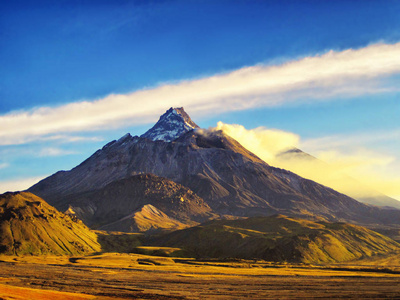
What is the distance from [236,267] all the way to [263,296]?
69.4 m

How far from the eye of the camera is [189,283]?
10794cm

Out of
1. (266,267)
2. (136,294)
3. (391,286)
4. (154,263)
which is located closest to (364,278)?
(391,286)

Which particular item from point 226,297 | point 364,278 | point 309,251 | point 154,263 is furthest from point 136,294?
point 309,251

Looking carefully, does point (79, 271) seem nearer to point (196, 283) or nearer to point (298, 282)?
point (196, 283)

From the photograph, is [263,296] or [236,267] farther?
[236,267]

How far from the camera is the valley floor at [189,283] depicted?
84.4 meters

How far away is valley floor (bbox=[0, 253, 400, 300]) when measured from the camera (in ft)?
277

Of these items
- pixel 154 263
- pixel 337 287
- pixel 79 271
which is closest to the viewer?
pixel 337 287

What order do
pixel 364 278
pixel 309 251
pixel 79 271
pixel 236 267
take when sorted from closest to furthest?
pixel 364 278 < pixel 79 271 < pixel 236 267 < pixel 309 251

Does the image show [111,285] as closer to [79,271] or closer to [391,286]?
[79,271]

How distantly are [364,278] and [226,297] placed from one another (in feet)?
161

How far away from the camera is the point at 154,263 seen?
559 ft

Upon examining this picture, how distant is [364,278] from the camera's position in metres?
116

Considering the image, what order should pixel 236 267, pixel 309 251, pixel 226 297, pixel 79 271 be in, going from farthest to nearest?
pixel 309 251
pixel 236 267
pixel 79 271
pixel 226 297
